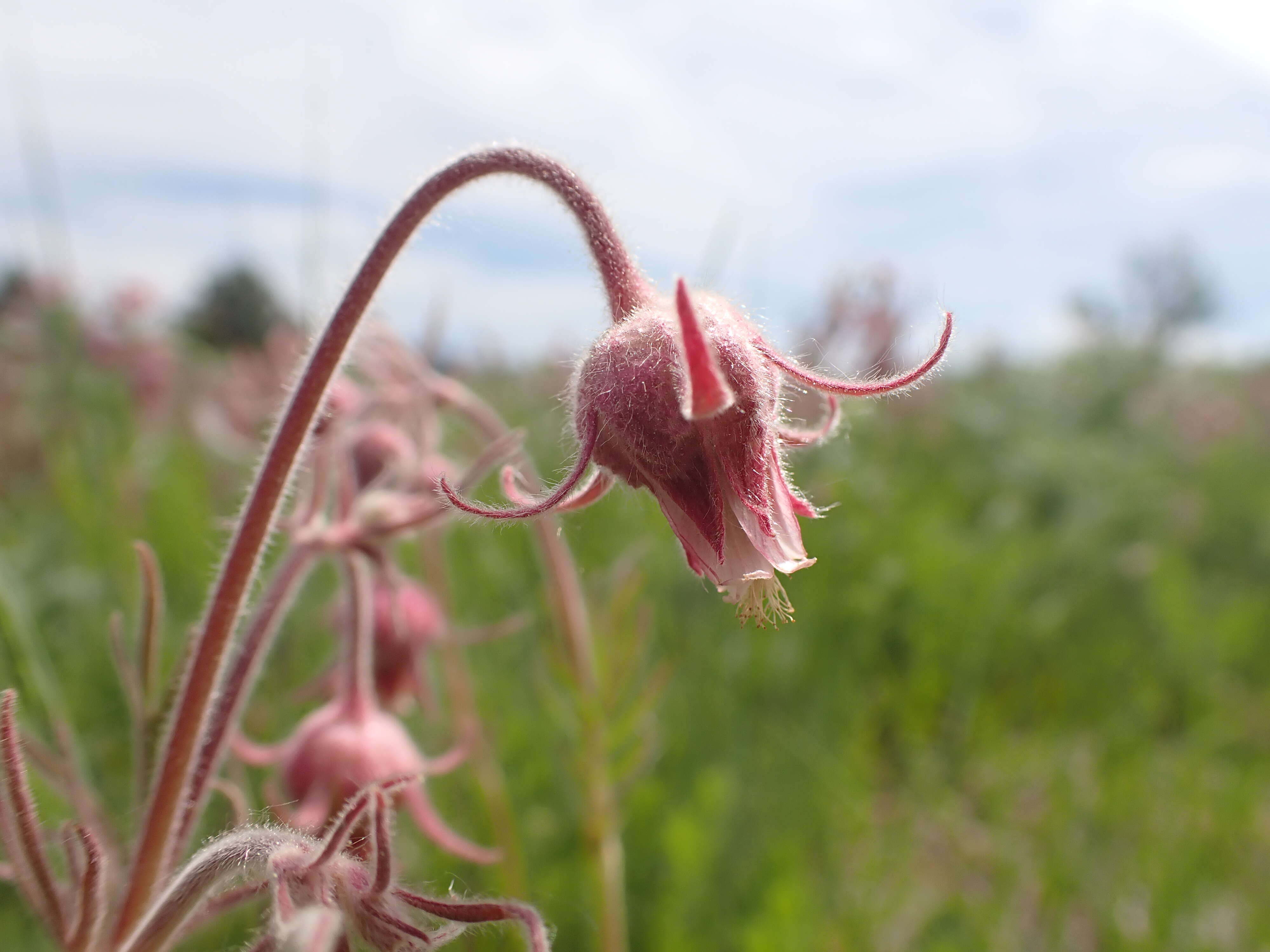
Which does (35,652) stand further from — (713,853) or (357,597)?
(713,853)

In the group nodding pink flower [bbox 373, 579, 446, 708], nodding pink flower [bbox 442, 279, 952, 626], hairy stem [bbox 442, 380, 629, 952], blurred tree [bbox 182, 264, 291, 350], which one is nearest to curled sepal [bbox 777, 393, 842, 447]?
nodding pink flower [bbox 442, 279, 952, 626]

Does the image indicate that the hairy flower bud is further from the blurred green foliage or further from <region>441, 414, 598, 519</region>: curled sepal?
<region>441, 414, 598, 519</region>: curled sepal

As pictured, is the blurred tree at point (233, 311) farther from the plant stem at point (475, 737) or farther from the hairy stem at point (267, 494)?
the hairy stem at point (267, 494)

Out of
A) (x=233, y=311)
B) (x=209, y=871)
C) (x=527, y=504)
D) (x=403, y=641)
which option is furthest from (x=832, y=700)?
(x=233, y=311)

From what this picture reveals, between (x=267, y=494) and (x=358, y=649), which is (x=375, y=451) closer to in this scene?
(x=358, y=649)

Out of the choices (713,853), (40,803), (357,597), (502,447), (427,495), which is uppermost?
(502,447)

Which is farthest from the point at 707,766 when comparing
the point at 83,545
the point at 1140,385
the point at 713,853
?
the point at 1140,385
